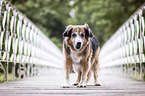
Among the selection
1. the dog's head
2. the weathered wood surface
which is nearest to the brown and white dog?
the dog's head

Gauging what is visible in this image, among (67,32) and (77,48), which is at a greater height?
(67,32)

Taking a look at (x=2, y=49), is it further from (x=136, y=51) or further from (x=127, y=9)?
(x=127, y=9)

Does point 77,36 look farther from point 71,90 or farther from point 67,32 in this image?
point 71,90

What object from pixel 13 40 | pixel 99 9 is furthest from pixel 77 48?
pixel 99 9

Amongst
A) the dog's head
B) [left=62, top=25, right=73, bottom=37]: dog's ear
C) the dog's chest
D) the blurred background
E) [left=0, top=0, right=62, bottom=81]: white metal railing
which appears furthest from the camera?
the blurred background

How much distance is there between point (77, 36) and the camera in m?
5.56

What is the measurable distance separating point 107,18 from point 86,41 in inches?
919

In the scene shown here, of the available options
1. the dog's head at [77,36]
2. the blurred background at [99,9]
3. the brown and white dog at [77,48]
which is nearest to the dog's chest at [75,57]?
the brown and white dog at [77,48]

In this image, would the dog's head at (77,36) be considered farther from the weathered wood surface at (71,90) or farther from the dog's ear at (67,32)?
the weathered wood surface at (71,90)

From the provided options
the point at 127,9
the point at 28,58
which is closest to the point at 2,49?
the point at 28,58

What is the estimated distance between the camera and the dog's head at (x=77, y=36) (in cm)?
553

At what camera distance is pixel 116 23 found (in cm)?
2834

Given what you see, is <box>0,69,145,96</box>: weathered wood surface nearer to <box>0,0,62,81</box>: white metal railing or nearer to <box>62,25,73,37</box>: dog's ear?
<box>62,25,73,37</box>: dog's ear

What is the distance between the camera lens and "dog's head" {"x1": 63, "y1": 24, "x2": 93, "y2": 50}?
553 cm
